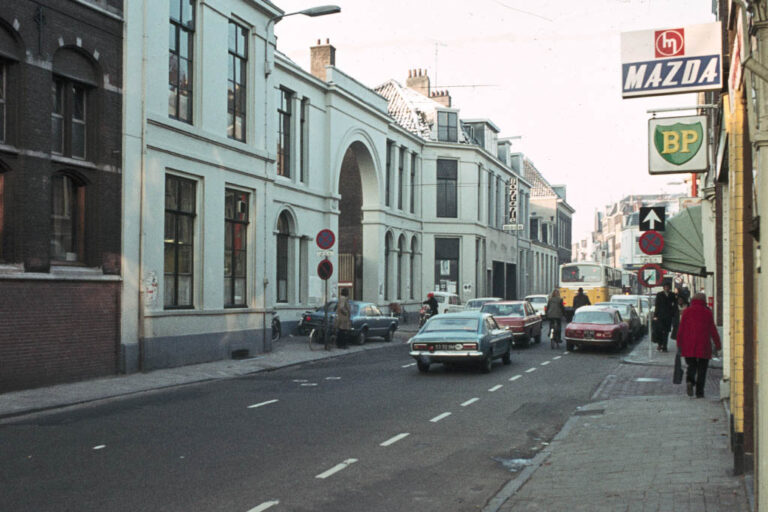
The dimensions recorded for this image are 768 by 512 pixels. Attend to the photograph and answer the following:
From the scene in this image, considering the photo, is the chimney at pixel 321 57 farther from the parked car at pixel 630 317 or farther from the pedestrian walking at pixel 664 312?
the pedestrian walking at pixel 664 312

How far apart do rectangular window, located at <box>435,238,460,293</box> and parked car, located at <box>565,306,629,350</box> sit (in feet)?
79.9

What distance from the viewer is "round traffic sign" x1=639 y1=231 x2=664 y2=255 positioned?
1897 centimetres

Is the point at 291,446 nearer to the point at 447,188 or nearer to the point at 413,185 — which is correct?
the point at 413,185

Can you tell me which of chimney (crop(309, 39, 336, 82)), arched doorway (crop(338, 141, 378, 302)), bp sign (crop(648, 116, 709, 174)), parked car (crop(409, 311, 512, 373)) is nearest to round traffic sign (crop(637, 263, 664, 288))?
parked car (crop(409, 311, 512, 373))

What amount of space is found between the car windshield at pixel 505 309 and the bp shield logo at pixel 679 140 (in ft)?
48.5

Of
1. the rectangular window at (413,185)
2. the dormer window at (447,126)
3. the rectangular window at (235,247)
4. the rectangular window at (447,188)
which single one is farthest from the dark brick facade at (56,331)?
the dormer window at (447,126)

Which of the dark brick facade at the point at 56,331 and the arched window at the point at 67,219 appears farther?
the arched window at the point at 67,219

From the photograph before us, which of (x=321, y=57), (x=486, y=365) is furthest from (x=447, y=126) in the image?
(x=486, y=365)

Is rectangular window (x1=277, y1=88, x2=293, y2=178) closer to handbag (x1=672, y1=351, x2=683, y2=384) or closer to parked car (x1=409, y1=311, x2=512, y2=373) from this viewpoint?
parked car (x1=409, y1=311, x2=512, y2=373)

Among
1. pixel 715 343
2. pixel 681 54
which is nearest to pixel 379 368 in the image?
pixel 715 343

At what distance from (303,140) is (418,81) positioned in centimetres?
2645

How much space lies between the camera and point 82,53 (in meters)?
16.8

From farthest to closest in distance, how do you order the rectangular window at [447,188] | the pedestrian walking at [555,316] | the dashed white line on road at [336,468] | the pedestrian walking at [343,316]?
the rectangular window at [447,188]
the pedestrian walking at [555,316]
the pedestrian walking at [343,316]
the dashed white line on road at [336,468]

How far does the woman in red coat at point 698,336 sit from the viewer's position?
1314 cm
